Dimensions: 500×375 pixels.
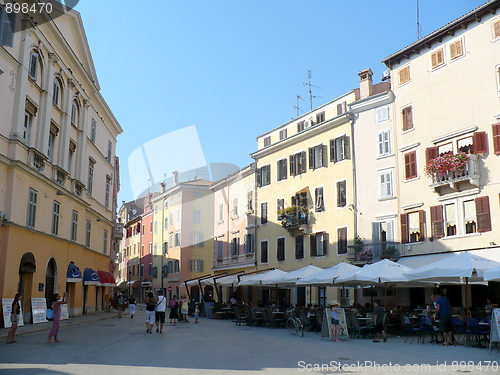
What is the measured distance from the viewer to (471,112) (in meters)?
26.7

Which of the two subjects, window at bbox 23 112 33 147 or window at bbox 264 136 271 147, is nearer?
window at bbox 23 112 33 147

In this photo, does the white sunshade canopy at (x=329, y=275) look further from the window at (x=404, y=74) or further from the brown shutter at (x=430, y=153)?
the window at (x=404, y=74)

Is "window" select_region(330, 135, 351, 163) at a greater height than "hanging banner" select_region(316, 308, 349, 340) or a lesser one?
greater

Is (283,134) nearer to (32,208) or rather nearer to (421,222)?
(421,222)

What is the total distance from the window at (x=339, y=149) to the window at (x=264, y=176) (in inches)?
301

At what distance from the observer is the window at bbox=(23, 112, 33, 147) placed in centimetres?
2436

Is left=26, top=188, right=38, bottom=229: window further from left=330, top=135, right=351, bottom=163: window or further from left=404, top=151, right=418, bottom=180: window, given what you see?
left=404, top=151, right=418, bottom=180: window

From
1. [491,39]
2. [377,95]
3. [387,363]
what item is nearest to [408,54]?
[377,95]

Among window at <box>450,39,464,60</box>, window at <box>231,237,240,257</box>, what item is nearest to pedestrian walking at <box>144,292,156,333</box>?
window at <box>450,39,464,60</box>

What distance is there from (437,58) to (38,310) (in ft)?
79.3

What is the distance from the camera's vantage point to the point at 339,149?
1380 inches

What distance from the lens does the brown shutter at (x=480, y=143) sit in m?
25.7

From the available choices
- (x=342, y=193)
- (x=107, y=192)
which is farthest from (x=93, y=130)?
(x=342, y=193)

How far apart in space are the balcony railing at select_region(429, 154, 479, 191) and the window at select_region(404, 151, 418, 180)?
224 centimetres
